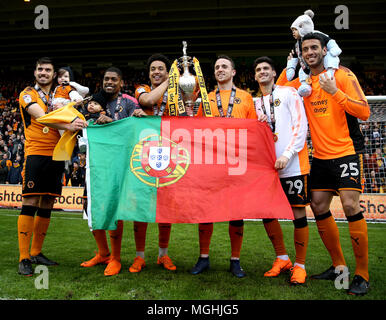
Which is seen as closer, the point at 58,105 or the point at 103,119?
the point at 103,119

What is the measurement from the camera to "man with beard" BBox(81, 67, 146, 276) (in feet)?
12.1

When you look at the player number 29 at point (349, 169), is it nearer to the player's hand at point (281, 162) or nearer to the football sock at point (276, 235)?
the player's hand at point (281, 162)

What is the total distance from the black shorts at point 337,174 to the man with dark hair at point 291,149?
11 centimetres

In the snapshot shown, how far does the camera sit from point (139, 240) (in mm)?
3832

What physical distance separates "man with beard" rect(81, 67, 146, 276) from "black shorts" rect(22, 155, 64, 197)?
841 millimetres

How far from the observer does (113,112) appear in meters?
3.82

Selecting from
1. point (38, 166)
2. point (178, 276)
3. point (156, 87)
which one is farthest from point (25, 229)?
point (156, 87)

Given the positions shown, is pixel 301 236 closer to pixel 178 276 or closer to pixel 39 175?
pixel 178 276

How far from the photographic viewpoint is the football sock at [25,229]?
12.2ft

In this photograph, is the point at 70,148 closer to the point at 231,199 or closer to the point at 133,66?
the point at 231,199

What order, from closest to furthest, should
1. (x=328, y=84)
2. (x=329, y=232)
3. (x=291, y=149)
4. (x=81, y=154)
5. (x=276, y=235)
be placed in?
1. (x=328, y=84)
2. (x=291, y=149)
3. (x=329, y=232)
4. (x=276, y=235)
5. (x=81, y=154)

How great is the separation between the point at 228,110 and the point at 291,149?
83 cm

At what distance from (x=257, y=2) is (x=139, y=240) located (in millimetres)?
11987
